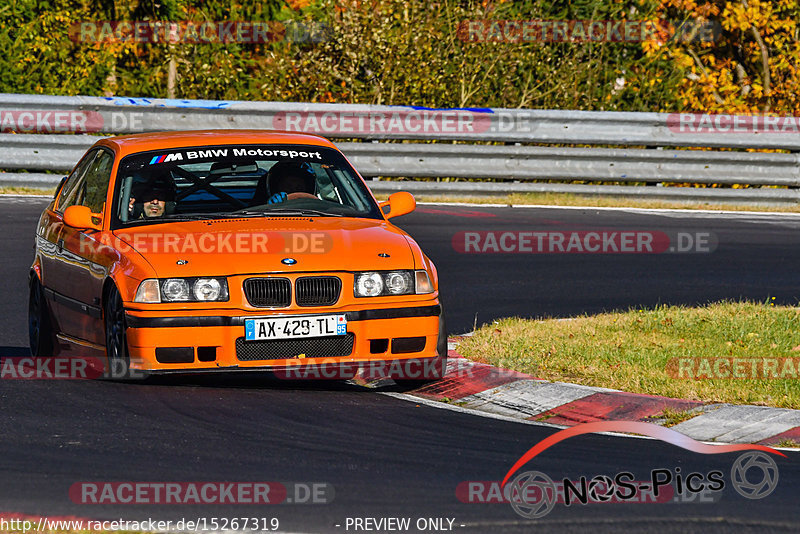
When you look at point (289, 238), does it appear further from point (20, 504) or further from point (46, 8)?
point (46, 8)

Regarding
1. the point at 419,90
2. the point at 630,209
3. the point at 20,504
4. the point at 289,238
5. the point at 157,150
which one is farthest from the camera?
the point at 419,90

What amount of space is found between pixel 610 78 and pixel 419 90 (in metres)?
3.65

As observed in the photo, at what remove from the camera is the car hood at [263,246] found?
810cm

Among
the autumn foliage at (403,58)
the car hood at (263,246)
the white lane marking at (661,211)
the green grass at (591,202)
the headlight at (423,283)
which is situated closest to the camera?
the car hood at (263,246)

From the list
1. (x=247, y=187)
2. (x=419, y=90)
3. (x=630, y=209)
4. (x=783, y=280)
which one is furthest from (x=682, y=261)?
(x=419, y=90)

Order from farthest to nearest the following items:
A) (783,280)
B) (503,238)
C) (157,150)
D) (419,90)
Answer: (419,90) < (503,238) < (783,280) < (157,150)

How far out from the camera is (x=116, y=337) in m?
8.30

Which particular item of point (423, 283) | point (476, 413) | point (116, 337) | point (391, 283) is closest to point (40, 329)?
point (116, 337)

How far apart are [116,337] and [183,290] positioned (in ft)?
1.83

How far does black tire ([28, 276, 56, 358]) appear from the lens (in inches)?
377

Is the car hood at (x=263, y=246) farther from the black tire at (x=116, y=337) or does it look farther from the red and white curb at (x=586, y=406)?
the red and white curb at (x=586, y=406)

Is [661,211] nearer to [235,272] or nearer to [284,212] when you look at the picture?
[284,212]

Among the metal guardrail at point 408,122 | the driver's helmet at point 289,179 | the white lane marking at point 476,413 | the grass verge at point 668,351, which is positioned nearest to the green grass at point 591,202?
the metal guardrail at point 408,122

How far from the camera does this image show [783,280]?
1377 cm
